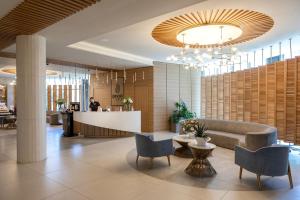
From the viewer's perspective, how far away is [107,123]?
806cm

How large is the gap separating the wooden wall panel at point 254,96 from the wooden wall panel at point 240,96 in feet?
1.47

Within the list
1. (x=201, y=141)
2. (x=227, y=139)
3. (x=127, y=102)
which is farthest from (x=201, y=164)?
(x=127, y=102)

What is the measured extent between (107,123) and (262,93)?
5.83 metres

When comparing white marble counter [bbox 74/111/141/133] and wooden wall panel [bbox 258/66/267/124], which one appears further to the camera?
white marble counter [bbox 74/111/141/133]

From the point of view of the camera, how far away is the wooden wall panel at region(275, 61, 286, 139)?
6463mm

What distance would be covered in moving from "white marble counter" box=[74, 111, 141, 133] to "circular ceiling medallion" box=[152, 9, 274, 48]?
11.6ft

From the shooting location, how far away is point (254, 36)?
5883 mm

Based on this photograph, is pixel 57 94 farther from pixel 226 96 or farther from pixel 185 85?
pixel 226 96

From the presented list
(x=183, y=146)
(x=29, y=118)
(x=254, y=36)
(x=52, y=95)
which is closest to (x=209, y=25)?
(x=254, y=36)

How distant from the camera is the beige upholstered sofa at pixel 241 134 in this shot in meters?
4.61

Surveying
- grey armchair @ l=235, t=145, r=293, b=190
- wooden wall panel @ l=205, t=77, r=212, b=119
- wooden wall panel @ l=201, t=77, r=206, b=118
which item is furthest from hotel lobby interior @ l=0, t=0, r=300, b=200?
wooden wall panel @ l=201, t=77, r=206, b=118

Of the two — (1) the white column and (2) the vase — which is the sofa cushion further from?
(1) the white column

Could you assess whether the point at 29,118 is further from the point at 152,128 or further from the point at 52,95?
the point at 52,95

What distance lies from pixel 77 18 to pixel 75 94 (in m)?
11.8
